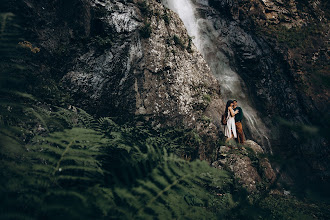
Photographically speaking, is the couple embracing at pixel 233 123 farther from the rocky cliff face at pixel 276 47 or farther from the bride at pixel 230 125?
the rocky cliff face at pixel 276 47

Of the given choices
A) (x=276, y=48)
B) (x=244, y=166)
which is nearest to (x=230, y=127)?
(x=244, y=166)

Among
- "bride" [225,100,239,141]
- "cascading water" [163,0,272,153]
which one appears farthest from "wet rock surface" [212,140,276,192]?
"cascading water" [163,0,272,153]

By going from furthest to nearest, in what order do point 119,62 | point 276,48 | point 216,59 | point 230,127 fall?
point 276,48
point 216,59
point 230,127
point 119,62

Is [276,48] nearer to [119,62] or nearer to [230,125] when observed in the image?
[230,125]

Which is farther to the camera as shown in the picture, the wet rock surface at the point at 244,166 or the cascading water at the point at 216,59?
the cascading water at the point at 216,59

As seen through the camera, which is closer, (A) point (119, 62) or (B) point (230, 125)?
(A) point (119, 62)

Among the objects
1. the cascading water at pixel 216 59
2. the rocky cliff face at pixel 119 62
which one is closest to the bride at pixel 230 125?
the rocky cliff face at pixel 119 62

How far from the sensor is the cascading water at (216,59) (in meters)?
10.1

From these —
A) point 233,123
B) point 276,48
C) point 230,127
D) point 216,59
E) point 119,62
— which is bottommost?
point 230,127

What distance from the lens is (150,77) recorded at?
7074mm

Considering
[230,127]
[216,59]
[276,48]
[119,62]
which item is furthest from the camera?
[276,48]

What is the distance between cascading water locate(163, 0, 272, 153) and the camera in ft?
33.2

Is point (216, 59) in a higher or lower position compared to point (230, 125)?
higher

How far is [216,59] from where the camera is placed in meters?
11.1
